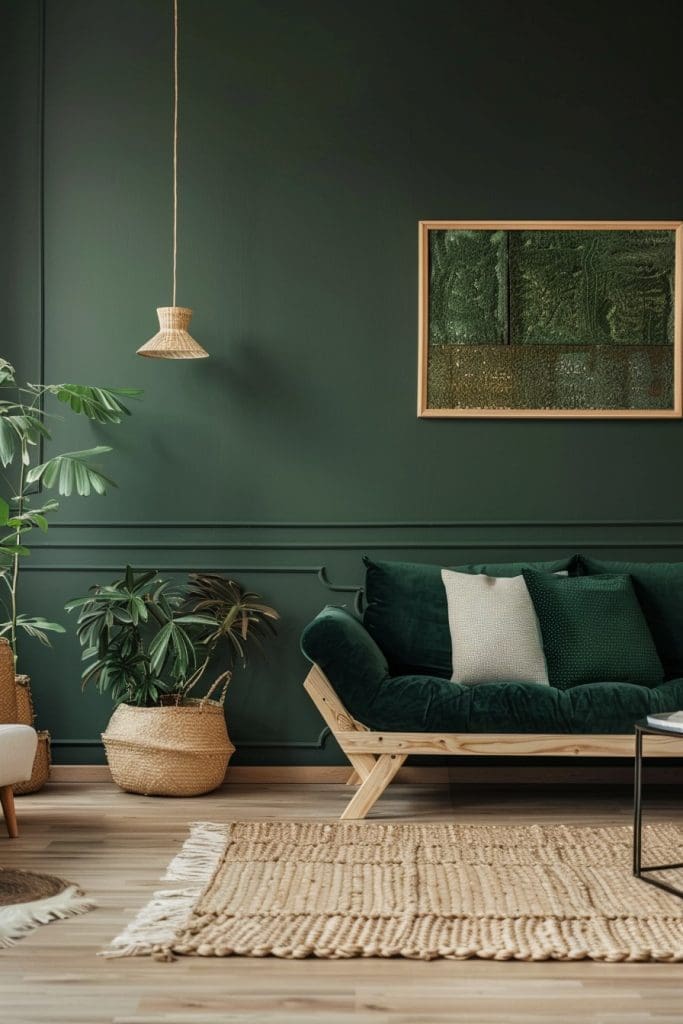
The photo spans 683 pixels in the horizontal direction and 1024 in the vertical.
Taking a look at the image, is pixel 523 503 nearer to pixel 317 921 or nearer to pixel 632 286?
pixel 632 286

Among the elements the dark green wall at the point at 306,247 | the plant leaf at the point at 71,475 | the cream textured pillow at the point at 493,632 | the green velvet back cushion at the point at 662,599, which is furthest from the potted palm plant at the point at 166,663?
the green velvet back cushion at the point at 662,599

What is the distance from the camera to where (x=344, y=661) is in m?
3.63

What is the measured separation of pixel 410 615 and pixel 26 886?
171 centimetres

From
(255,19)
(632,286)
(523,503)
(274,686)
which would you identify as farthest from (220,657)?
(255,19)

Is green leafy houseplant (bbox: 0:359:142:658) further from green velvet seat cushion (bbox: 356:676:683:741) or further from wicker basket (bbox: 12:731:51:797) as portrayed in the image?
green velvet seat cushion (bbox: 356:676:683:741)

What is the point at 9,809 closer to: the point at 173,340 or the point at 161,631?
the point at 161,631

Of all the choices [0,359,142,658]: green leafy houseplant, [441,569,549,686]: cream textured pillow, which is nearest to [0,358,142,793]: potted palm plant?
[0,359,142,658]: green leafy houseplant

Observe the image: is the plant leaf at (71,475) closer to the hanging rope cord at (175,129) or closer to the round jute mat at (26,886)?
the hanging rope cord at (175,129)

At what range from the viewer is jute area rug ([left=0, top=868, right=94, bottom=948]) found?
262 centimetres

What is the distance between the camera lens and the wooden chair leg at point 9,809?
3.44 metres

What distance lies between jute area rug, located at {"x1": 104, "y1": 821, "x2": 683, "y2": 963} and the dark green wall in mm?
1260

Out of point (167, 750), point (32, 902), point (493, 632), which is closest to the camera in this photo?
point (32, 902)

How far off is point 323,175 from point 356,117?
27 centimetres

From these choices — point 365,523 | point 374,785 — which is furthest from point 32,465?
point 374,785
